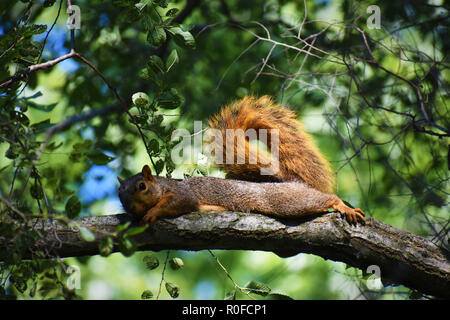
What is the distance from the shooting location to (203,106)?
3.87 metres

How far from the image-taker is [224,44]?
4309 mm

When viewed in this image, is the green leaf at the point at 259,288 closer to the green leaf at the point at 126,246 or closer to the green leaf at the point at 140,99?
the green leaf at the point at 126,246

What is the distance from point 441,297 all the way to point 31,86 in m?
2.84

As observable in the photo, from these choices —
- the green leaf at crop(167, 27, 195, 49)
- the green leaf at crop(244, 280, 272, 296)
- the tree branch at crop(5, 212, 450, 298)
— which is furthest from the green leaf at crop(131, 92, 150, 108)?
the green leaf at crop(244, 280, 272, 296)

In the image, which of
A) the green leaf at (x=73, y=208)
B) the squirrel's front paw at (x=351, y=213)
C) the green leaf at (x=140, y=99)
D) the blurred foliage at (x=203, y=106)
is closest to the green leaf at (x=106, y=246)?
the blurred foliage at (x=203, y=106)

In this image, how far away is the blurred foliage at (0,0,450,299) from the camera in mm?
1729

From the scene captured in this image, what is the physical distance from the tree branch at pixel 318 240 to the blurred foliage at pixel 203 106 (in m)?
0.13

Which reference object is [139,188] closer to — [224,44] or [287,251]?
[287,251]

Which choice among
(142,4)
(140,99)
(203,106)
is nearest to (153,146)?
(140,99)

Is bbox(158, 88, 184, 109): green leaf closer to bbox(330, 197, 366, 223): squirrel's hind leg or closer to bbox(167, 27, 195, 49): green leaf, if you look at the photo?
bbox(167, 27, 195, 49): green leaf

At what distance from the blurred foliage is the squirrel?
145 millimetres

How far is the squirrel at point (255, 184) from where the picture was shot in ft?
6.73

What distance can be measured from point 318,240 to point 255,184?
1.61 ft

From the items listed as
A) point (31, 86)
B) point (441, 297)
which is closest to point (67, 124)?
point (31, 86)
